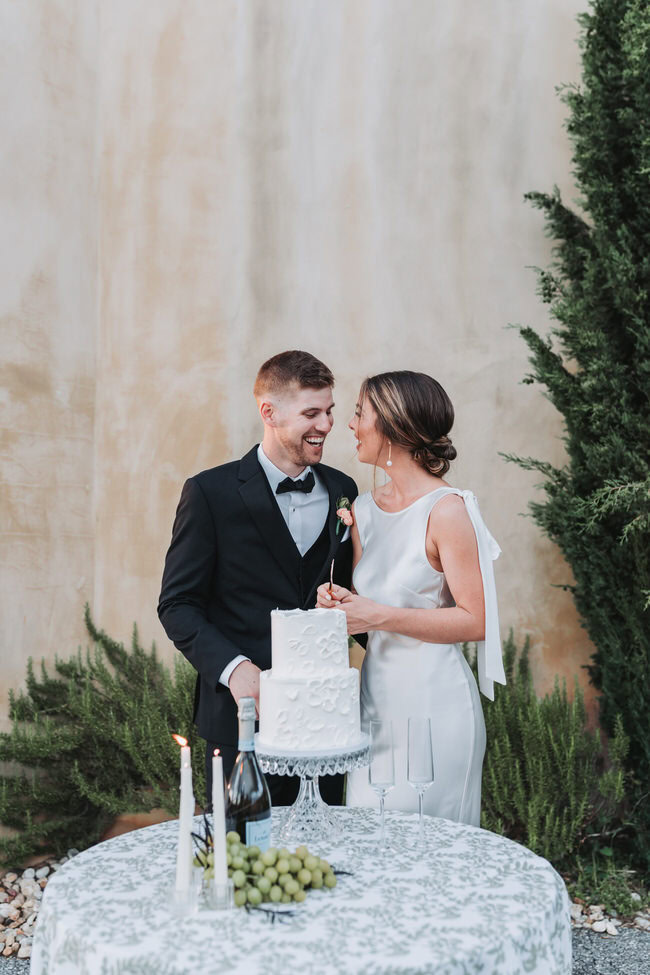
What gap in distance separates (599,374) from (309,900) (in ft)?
10.3

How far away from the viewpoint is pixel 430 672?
9.43 feet

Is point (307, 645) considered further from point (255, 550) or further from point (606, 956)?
point (606, 956)

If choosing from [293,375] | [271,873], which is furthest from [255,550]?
[271,873]

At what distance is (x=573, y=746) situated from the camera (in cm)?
411

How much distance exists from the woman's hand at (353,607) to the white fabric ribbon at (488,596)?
0.36m

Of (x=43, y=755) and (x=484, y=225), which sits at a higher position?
(x=484, y=225)

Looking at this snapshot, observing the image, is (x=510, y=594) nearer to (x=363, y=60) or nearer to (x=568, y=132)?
(x=568, y=132)

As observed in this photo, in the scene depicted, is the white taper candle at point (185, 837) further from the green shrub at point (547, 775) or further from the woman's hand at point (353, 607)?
the green shrub at point (547, 775)

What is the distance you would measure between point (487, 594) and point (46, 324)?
3364 millimetres

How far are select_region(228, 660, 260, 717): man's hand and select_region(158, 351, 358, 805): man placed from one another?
53 millimetres

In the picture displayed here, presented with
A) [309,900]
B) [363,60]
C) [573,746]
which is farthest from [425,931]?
[363,60]

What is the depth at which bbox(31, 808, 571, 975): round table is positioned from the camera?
1634 millimetres

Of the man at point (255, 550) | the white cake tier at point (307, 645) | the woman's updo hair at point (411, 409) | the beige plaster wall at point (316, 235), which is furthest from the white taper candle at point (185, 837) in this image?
the beige plaster wall at point (316, 235)

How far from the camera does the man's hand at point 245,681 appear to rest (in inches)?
103
